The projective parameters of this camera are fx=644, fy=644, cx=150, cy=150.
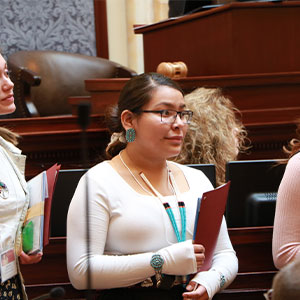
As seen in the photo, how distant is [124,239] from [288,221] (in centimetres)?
52

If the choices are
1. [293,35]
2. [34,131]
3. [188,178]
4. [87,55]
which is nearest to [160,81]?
[188,178]

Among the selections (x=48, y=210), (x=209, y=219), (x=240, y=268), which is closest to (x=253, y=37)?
(x=240, y=268)

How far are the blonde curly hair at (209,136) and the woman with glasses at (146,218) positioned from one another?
58cm

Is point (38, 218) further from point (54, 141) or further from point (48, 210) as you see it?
point (54, 141)

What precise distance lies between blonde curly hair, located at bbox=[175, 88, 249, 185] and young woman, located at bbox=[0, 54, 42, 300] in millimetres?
1081

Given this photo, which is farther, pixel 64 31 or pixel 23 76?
pixel 64 31

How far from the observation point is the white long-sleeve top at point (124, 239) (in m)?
1.87

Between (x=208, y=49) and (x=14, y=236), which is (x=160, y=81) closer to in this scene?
(x=14, y=236)

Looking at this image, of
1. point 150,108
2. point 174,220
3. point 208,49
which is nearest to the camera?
point 174,220

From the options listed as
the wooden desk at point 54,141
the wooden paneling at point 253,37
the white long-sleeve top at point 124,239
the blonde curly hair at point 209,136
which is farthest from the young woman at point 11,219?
the wooden paneling at point 253,37

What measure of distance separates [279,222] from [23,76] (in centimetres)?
317

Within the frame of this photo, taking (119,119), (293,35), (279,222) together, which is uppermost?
(293,35)

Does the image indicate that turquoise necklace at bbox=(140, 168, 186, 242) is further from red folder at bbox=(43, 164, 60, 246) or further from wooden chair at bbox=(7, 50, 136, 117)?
wooden chair at bbox=(7, 50, 136, 117)

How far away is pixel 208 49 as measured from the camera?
421 cm
